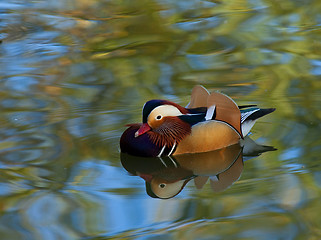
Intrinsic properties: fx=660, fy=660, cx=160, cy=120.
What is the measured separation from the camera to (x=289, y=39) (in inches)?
368

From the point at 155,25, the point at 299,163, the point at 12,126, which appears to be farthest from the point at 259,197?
the point at 155,25

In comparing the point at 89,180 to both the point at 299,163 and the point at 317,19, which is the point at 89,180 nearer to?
the point at 299,163

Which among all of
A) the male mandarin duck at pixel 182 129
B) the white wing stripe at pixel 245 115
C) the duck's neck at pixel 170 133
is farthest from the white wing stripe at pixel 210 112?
the white wing stripe at pixel 245 115

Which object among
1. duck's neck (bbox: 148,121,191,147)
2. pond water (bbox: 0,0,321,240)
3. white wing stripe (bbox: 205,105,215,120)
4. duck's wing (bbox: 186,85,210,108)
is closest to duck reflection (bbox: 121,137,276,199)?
pond water (bbox: 0,0,321,240)

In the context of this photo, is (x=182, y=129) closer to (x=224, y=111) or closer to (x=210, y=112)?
(x=210, y=112)

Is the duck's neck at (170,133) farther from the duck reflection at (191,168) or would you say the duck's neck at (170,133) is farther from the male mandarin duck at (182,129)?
the duck reflection at (191,168)

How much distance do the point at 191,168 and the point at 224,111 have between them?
71 cm

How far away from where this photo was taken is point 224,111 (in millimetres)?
5953

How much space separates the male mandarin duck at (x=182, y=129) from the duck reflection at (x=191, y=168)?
0.07 meters

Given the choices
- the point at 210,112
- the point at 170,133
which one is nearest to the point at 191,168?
the point at 170,133

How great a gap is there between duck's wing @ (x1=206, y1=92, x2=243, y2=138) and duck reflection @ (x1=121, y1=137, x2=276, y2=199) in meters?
0.22

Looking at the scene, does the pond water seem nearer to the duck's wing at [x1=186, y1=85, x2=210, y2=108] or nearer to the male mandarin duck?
the male mandarin duck

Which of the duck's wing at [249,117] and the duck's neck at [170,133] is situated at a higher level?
the duck's neck at [170,133]

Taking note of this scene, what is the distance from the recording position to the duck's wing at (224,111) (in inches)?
233
